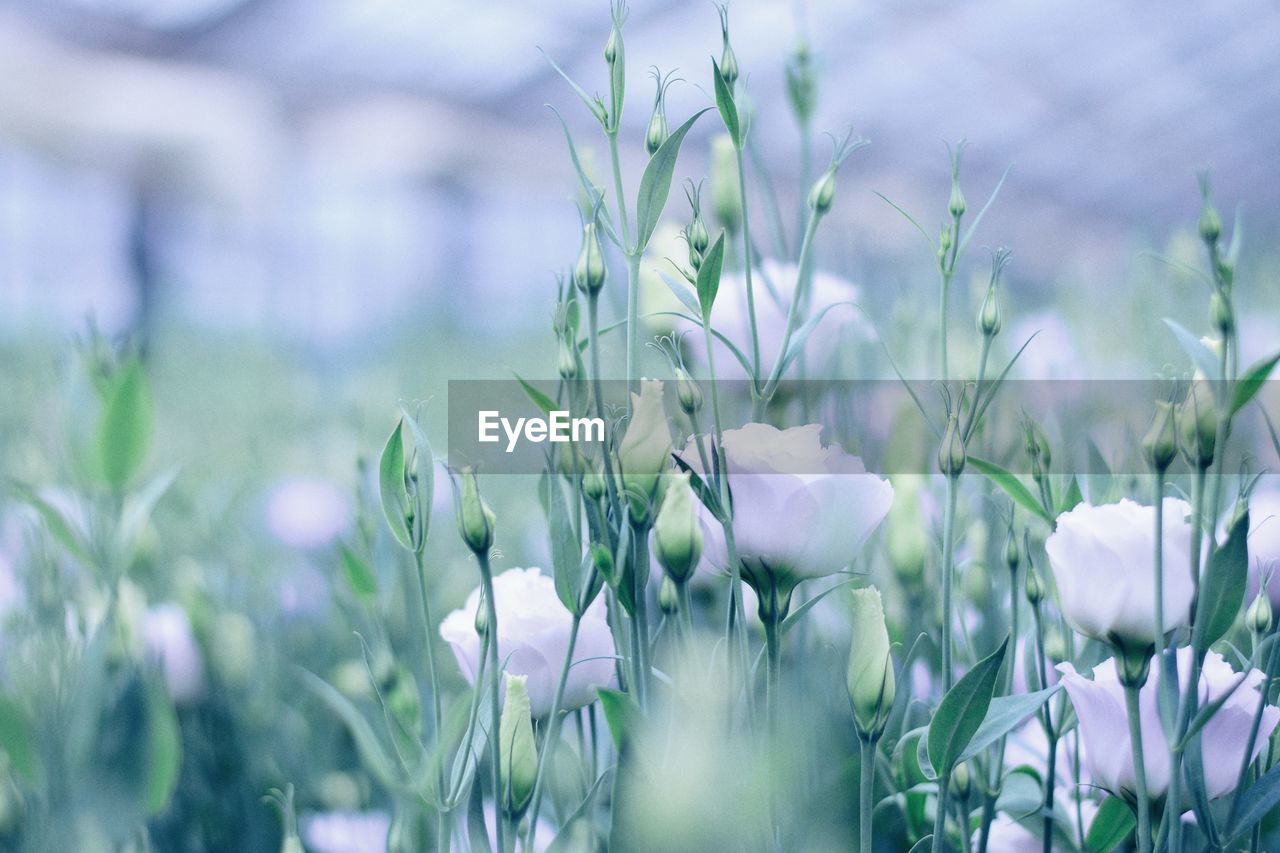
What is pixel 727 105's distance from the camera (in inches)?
6.9

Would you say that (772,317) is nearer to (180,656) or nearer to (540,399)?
(540,399)

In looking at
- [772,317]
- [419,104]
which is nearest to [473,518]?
[772,317]

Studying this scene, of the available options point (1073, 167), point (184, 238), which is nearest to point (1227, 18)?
point (1073, 167)

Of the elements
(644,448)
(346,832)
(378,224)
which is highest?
(378,224)

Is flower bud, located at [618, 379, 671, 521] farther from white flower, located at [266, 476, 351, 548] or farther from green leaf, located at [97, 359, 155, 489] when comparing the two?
white flower, located at [266, 476, 351, 548]

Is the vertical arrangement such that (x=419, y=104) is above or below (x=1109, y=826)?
above

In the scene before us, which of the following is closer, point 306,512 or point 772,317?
point 772,317

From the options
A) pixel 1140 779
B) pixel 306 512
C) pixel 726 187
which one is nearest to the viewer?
pixel 1140 779

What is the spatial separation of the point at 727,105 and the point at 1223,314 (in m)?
0.09

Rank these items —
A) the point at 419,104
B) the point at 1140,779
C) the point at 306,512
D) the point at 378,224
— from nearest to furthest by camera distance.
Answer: the point at 1140,779, the point at 306,512, the point at 378,224, the point at 419,104

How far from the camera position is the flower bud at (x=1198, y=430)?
Result: 0.53 ft

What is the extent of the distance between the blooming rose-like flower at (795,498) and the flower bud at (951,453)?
1 centimetres

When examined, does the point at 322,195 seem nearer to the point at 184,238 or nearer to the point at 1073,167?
the point at 184,238

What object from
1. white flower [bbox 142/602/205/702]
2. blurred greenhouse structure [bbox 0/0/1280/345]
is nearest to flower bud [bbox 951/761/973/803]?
white flower [bbox 142/602/205/702]
